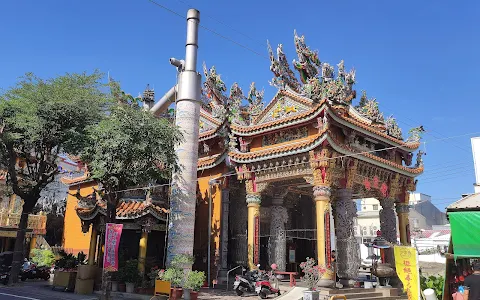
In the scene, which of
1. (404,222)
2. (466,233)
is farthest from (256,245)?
(466,233)

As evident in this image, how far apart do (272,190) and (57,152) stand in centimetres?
1078

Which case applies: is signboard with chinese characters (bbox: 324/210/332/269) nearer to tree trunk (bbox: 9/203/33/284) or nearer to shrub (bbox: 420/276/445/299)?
shrub (bbox: 420/276/445/299)

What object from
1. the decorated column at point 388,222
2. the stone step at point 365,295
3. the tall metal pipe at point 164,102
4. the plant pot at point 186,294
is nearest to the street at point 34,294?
the plant pot at point 186,294

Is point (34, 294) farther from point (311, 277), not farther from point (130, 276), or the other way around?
point (311, 277)

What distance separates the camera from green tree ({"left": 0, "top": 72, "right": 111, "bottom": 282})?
17094 millimetres

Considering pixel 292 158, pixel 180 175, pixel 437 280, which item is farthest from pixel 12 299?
pixel 437 280

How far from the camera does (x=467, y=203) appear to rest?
8.74 meters

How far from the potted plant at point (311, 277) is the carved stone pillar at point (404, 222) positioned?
291 inches

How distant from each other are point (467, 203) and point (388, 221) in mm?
13339

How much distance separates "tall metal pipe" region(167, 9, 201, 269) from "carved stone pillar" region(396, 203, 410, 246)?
449 inches

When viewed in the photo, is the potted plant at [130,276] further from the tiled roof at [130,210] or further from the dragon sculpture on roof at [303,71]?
the dragon sculpture on roof at [303,71]

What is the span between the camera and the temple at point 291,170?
59.7 feet

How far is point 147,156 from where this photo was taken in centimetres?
1535

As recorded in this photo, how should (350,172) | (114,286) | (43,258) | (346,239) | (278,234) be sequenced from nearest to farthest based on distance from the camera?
(114,286) → (346,239) → (350,172) → (278,234) → (43,258)
